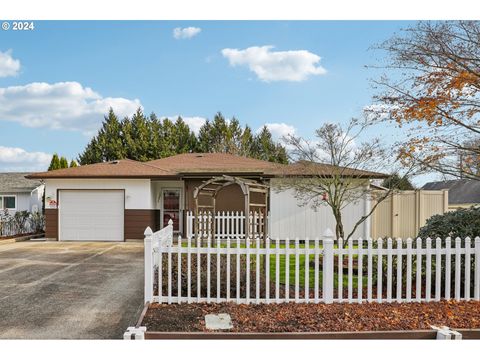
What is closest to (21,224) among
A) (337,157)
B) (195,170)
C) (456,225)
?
(195,170)

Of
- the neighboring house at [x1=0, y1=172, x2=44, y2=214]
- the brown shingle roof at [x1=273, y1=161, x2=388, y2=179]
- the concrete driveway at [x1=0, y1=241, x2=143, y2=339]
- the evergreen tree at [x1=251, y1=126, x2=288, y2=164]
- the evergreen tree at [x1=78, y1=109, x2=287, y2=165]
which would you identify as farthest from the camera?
the evergreen tree at [x1=78, y1=109, x2=287, y2=165]

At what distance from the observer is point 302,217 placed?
47.8ft

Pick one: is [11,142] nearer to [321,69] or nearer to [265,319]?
[321,69]

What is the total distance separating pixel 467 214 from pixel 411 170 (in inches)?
99.5

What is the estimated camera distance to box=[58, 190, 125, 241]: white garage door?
15.3 metres

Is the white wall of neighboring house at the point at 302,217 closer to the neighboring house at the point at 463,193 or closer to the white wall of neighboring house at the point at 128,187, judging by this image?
the white wall of neighboring house at the point at 128,187

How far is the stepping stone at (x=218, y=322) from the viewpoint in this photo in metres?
5.05

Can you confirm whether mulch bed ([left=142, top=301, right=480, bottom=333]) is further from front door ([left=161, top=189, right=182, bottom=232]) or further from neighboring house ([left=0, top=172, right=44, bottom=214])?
neighboring house ([left=0, top=172, right=44, bottom=214])

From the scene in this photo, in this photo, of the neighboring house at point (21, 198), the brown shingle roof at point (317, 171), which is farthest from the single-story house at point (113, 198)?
the neighboring house at point (21, 198)

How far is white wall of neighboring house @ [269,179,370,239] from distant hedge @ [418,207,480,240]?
6.97 meters

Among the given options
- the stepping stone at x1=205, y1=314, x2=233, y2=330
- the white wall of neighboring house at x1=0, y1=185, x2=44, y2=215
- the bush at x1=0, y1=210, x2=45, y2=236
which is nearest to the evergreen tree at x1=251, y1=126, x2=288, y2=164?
the white wall of neighboring house at x1=0, y1=185, x2=44, y2=215

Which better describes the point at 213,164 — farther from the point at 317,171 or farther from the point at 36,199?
the point at 36,199

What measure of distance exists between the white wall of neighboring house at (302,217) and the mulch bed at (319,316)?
27.4 feet
